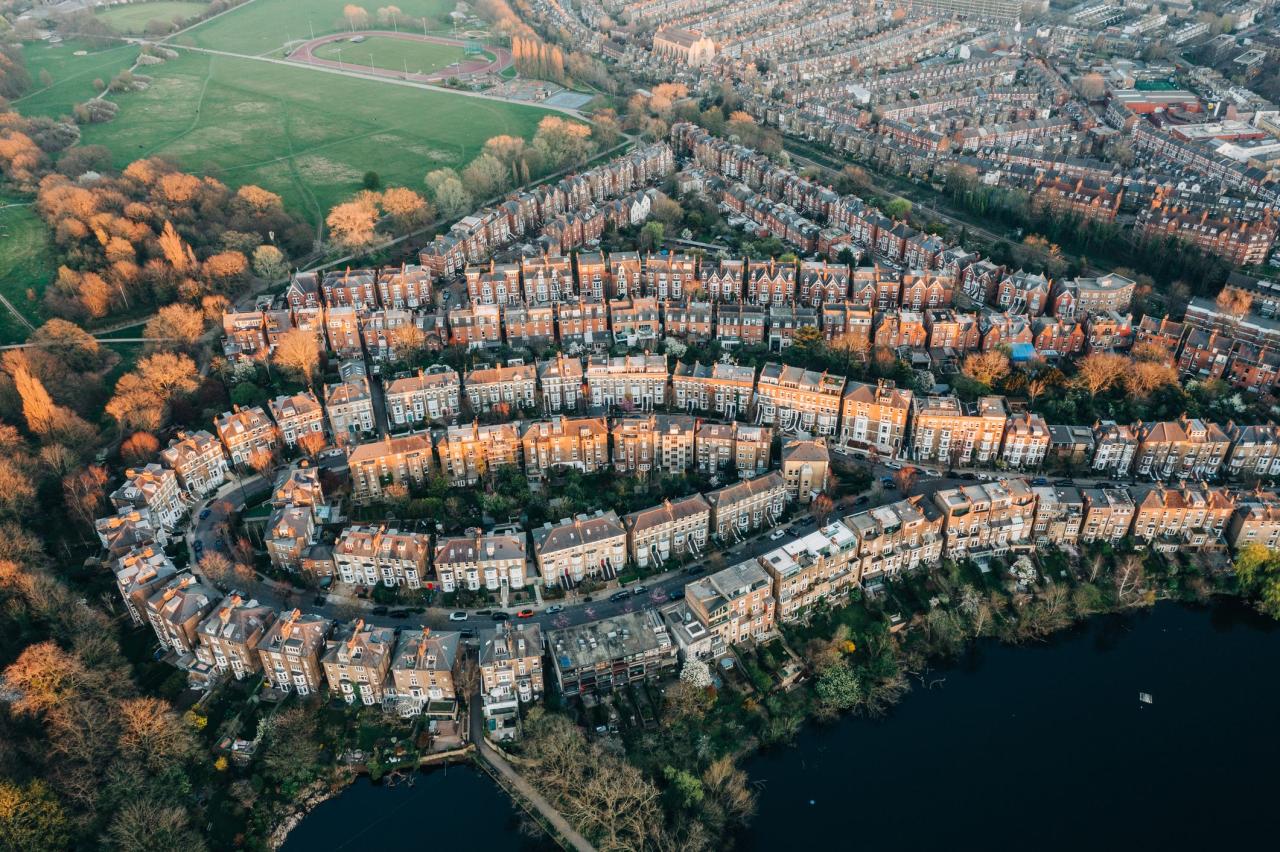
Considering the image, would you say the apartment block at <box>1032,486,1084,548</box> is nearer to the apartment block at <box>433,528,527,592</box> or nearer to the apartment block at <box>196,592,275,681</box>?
the apartment block at <box>433,528,527,592</box>

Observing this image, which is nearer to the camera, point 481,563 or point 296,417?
point 481,563

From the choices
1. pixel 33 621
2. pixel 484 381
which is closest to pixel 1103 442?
pixel 484 381

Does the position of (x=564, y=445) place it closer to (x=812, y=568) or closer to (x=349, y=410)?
(x=349, y=410)

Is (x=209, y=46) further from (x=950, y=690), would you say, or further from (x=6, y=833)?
(x=950, y=690)

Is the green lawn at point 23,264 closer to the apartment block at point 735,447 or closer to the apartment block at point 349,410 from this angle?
the apartment block at point 349,410

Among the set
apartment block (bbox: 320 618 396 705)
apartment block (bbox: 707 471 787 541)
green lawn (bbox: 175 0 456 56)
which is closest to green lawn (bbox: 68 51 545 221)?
green lawn (bbox: 175 0 456 56)

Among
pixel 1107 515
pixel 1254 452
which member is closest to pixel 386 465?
pixel 1107 515
